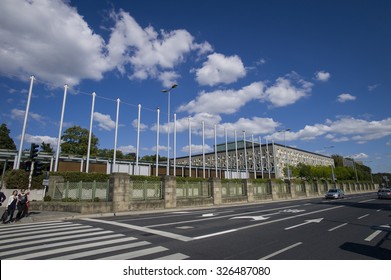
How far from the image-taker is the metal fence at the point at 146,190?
2192 cm

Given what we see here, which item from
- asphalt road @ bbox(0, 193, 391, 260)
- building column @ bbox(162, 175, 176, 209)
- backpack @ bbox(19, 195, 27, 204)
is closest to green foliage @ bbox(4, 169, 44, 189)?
backpack @ bbox(19, 195, 27, 204)

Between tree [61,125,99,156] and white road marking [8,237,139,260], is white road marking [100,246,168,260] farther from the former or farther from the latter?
tree [61,125,99,156]

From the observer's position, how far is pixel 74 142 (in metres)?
59.5

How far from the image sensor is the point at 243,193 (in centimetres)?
3422

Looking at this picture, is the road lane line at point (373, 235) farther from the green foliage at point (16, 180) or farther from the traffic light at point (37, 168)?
the green foliage at point (16, 180)

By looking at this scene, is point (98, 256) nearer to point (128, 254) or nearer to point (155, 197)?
point (128, 254)

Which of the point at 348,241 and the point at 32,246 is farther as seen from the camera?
the point at 348,241

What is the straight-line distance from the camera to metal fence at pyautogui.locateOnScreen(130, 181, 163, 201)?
21.9 meters

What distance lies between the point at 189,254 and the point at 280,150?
101767 millimetres

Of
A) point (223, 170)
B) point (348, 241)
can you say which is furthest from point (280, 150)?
point (348, 241)

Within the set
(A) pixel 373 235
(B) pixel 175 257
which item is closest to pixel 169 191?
(A) pixel 373 235

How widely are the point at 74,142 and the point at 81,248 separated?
58.0 meters

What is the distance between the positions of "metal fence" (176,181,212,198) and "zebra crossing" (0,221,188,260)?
16.2 metres

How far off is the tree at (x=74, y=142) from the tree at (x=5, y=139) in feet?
40.2
